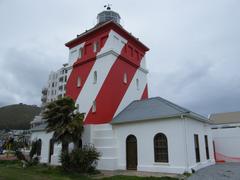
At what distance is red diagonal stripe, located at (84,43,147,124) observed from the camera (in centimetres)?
1939

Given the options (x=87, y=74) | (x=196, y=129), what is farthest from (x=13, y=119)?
(x=196, y=129)

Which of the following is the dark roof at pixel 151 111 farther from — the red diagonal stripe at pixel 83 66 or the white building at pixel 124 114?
the red diagonal stripe at pixel 83 66

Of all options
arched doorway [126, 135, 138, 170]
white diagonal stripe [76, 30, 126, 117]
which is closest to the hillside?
white diagonal stripe [76, 30, 126, 117]

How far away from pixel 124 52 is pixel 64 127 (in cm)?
982

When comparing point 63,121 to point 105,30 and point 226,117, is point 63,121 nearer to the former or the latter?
point 105,30

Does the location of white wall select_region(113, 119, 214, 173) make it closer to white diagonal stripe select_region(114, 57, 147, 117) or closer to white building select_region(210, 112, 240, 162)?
white diagonal stripe select_region(114, 57, 147, 117)

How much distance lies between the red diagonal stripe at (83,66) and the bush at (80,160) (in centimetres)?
740

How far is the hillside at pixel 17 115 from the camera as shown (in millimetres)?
108081

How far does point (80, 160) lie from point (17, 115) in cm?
12213

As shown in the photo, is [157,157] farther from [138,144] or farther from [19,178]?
[19,178]

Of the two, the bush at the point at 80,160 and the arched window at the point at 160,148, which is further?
the arched window at the point at 160,148

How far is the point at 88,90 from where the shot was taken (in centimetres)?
2131

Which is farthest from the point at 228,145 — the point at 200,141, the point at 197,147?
the point at 197,147

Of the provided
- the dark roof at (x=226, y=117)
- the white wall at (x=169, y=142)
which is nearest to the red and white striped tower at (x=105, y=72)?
the white wall at (x=169, y=142)
